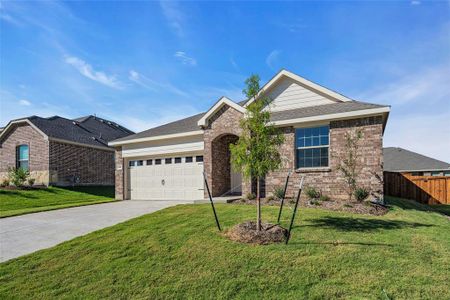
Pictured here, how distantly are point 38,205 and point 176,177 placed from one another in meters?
7.67

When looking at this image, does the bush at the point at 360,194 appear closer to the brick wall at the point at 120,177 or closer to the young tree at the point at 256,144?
the young tree at the point at 256,144

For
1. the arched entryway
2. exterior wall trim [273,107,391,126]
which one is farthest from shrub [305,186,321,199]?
the arched entryway

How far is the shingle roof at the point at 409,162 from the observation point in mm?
25641

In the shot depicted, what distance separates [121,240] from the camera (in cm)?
685

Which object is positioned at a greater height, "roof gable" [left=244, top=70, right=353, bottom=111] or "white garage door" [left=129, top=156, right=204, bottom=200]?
"roof gable" [left=244, top=70, right=353, bottom=111]

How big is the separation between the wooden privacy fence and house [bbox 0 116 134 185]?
22.6 metres

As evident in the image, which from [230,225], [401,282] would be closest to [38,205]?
[230,225]

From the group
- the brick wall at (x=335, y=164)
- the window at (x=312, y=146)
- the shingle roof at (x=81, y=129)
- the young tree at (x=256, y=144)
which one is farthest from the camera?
the shingle roof at (x=81, y=129)

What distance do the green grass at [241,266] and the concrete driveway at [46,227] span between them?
770 mm

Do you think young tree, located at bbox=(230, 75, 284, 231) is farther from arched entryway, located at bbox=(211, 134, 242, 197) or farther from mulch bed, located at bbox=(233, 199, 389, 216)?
arched entryway, located at bbox=(211, 134, 242, 197)

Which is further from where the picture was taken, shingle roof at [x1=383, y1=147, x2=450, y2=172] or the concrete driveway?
shingle roof at [x1=383, y1=147, x2=450, y2=172]

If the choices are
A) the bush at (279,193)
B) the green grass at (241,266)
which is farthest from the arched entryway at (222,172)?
the green grass at (241,266)

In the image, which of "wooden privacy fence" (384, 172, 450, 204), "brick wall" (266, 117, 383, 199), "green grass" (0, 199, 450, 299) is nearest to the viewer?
"green grass" (0, 199, 450, 299)

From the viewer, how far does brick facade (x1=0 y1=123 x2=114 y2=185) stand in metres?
20.0
